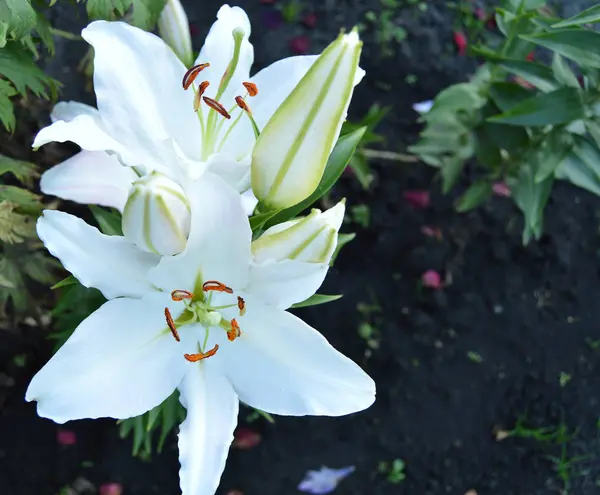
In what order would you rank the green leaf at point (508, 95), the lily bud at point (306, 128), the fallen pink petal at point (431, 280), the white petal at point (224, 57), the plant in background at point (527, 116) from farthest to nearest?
the fallen pink petal at point (431, 280)
the green leaf at point (508, 95)
the plant in background at point (527, 116)
the white petal at point (224, 57)
the lily bud at point (306, 128)

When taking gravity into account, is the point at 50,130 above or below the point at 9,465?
above

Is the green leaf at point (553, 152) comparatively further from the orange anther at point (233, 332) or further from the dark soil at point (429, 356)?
the orange anther at point (233, 332)

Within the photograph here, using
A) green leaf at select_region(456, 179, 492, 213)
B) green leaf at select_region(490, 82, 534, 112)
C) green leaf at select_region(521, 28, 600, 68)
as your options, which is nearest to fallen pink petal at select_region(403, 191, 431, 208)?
green leaf at select_region(456, 179, 492, 213)

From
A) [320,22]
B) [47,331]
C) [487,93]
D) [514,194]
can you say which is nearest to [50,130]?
[47,331]

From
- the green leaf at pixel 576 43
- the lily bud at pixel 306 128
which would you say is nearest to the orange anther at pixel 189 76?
the lily bud at pixel 306 128

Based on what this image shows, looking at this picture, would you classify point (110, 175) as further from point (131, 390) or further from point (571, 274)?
point (571, 274)
